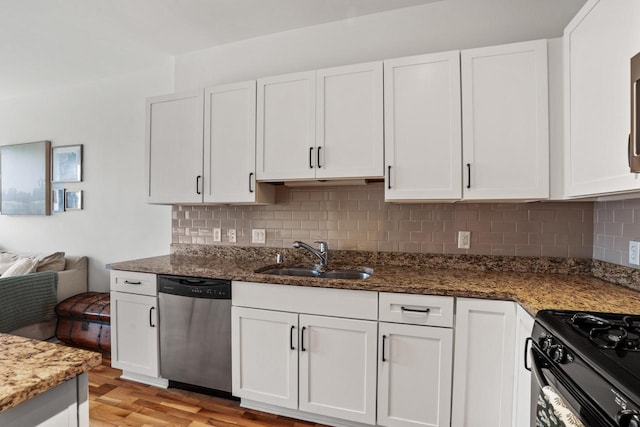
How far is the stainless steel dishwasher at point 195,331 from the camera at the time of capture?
2.04m

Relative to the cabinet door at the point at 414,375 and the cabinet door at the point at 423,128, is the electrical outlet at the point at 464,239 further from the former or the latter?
the cabinet door at the point at 414,375

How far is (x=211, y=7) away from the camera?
2.25 meters

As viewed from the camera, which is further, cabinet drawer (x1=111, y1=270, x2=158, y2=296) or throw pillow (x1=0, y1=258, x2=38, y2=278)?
throw pillow (x1=0, y1=258, x2=38, y2=278)

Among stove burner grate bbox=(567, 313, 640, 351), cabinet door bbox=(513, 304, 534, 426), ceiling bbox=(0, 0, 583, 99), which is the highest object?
ceiling bbox=(0, 0, 583, 99)

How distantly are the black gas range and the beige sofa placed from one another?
388 centimetres

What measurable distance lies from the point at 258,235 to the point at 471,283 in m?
1.61

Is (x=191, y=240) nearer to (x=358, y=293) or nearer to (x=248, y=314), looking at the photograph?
(x=248, y=314)

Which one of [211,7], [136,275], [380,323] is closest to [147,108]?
[211,7]

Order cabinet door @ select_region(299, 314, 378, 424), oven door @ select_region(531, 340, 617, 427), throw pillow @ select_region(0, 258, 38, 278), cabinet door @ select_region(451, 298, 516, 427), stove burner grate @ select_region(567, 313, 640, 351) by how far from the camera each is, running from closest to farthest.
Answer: oven door @ select_region(531, 340, 617, 427) → stove burner grate @ select_region(567, 313, 640, 351) → cabinet door @ select_region(451, 298, 516, 427) → cabinet door @ select_region(299, 314, 378, 424) → throw pillow @ select_region(0, 258, 38, 278)

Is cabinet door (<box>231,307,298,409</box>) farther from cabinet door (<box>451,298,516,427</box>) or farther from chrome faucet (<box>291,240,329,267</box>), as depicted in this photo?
cabinet door (<box>451,298,516,427</box>)

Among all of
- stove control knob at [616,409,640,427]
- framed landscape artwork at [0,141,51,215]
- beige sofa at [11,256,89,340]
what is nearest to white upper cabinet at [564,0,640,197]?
stove control knob at [616,409,640,427]

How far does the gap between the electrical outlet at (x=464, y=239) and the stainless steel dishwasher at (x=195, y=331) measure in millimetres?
1551

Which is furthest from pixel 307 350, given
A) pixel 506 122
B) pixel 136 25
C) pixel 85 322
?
pixel 136 25

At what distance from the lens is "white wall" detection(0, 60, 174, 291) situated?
10.6 feet
